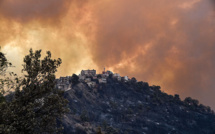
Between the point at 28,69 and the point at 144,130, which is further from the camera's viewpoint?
the point at 144,130

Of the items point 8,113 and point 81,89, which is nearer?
point 8,113

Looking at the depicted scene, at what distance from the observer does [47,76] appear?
86.2 feet

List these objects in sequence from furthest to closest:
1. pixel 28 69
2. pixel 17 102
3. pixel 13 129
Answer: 1. pixel 28 69
2. pixel 17 102
3. pixel 13 129

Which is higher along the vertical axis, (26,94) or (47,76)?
(47,76)

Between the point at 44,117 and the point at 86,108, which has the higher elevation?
the point at 86,108

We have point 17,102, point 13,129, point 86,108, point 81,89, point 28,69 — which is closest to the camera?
point 13,129

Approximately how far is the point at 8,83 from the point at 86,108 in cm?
16187

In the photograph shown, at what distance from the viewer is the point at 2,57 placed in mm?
25281

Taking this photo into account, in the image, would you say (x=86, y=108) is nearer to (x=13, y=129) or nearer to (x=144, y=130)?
(x=144, y=130)

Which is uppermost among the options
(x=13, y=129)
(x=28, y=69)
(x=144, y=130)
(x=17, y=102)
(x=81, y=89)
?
(x=81, y=89)

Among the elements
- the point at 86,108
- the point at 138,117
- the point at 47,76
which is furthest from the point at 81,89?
the point at 47,76

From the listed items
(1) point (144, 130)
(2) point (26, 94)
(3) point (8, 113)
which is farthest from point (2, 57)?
(1) point (144, 130)

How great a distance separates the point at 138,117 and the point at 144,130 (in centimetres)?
1521

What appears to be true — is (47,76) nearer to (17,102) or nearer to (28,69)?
(28,69)
